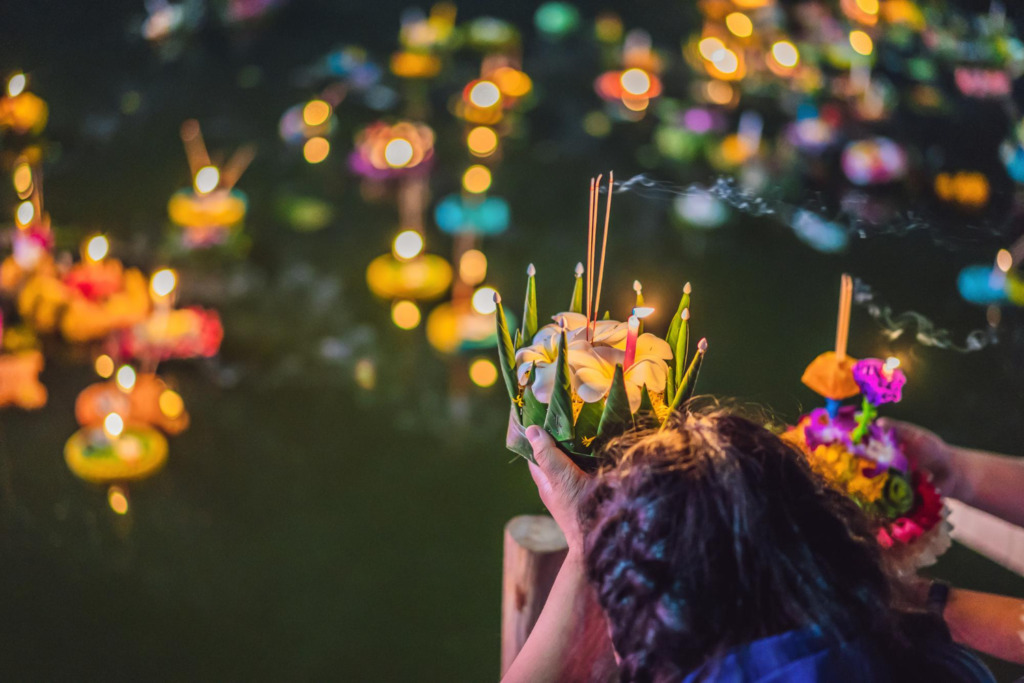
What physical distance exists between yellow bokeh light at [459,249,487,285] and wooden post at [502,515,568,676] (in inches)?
48.8

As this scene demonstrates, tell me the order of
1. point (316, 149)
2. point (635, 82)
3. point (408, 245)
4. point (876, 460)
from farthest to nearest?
point (635, 82) < point (316, 149) < point (408, 245) < point (876, 460)

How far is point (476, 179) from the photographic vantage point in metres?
2.70

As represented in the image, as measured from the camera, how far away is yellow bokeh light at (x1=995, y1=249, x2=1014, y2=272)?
2.33 m

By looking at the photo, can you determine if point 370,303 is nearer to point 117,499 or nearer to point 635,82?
point 117,499

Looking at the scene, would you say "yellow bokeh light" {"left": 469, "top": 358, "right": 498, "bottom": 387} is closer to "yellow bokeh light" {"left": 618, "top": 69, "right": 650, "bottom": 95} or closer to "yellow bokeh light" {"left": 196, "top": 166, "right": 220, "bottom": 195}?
"yellow bokeh light" {"left": 196, "top": 166, "right": 220, "bottom": 195}

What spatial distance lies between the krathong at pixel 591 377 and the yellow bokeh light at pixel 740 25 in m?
2.81

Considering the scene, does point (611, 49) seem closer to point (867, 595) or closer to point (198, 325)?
point (198, 325)

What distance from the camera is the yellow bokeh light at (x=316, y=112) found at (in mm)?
2910

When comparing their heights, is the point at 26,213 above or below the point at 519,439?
above

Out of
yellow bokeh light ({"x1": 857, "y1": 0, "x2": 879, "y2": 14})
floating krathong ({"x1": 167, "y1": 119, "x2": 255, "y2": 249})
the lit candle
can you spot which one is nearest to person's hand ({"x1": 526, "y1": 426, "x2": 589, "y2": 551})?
the lit candle

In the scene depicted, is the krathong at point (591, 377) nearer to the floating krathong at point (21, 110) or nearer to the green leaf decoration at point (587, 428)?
the green leaf decoration at point (587, 428)

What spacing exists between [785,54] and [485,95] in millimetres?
1245

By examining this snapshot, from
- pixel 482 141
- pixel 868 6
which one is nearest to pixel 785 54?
pixel 868 6

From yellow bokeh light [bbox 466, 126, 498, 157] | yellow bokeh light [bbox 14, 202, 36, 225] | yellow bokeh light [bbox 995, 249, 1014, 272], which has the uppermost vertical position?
yellow bokeh light [bbox 466, 126, 498, 157]
